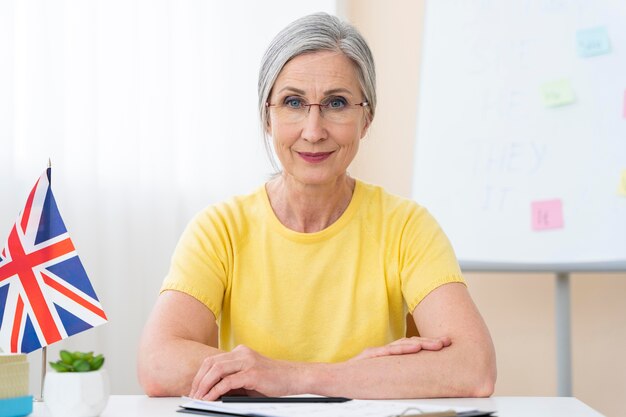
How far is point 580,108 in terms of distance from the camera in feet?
8.20

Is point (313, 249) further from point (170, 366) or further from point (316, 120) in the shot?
point (170, 366)

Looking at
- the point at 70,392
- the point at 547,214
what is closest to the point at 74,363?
the point at 70,392

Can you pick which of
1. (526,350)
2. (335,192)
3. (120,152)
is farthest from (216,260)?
(526,350)

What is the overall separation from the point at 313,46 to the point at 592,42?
1138 mm

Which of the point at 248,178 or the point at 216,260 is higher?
the point at 248,178

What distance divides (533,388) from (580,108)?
0.97m

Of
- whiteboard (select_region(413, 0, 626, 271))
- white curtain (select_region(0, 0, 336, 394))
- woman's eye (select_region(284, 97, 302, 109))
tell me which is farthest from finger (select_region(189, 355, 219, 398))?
whiteboard (select_region(413, 0, 626, 271))

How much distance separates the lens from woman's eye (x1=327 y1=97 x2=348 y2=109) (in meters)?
1.72

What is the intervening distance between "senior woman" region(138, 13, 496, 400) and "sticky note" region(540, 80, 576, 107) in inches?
36.0

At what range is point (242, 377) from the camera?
134cm

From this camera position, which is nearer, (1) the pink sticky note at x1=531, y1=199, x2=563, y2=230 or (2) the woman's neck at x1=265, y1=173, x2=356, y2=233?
(2) the woman's neck at x1=265, y1=173, x2=356, y2=233

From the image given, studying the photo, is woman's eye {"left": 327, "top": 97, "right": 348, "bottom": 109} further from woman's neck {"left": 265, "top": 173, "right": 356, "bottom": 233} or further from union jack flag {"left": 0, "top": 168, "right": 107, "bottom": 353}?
union jack flag {"left": 0, "top": 168, "right": 107, "bottom": 353}

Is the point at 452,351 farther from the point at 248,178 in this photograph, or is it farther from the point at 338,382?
the point at 248,178

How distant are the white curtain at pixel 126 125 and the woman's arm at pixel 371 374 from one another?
3.88 ft
